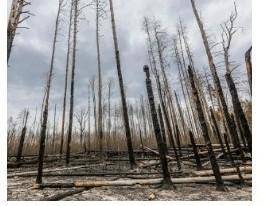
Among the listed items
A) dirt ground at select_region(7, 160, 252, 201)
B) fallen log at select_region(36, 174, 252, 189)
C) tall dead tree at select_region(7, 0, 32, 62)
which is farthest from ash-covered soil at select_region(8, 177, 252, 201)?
tall dead tree at select_region(7, 0, 32, 62)

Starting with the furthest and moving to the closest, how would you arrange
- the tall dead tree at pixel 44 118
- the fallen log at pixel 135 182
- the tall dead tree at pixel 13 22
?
the tall dead tree at pixel 44 118 → the fallen log at pixel 135 182 → the tall dead tree at pixel 13 22

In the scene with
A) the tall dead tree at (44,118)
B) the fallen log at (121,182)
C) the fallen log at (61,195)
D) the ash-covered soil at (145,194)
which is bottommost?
the ash-covered soil at (145,194)

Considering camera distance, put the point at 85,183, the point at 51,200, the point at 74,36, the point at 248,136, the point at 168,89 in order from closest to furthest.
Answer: the point at 51,200 → the point at 85,183 → the point at 248,136 → the point at 74,36 → the point at 168,89

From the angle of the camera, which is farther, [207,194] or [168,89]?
[168,89]

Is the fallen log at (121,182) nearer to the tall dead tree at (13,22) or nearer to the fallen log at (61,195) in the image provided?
the fallen log at (61,195)

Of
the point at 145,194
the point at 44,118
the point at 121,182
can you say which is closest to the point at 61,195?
the point at 121,182

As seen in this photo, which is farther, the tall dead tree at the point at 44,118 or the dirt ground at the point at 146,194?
the tall dead tree at the point at 44,118

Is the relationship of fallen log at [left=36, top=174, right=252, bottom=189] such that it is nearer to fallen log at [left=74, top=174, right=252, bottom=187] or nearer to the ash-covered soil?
fallen log at [left=74, top=174, right=252, bottom=187]

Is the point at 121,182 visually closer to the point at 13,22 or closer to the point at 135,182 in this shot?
the point at 135,182

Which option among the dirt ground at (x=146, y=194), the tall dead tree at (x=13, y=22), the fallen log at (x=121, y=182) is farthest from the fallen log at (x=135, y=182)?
the tall dead tree at (x=13, y=22)

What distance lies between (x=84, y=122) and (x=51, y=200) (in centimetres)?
3275
